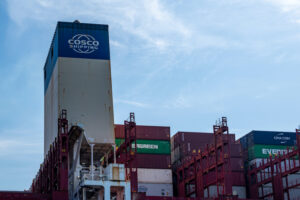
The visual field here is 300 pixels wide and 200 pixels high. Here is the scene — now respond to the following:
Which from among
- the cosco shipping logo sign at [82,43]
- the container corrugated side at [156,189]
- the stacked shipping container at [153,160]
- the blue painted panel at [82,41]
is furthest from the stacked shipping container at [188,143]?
the cosco shipping logo sign at [82,43]

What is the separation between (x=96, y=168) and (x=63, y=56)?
12.2 meters

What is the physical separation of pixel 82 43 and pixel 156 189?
21.8 meters

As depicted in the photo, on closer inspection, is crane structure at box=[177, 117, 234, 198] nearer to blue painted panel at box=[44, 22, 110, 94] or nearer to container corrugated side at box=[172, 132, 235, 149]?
container corrugated side at box=[172, 132, 235, 149]

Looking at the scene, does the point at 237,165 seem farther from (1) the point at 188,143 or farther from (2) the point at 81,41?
(2) the point at 81,41

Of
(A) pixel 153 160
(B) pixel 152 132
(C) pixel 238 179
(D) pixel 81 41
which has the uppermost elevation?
(D) pixel 81 41

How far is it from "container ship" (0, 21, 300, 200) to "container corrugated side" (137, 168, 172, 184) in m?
0.12

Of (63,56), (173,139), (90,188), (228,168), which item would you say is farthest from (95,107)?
(173,139)

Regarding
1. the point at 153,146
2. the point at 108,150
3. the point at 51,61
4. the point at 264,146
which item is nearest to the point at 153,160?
the point at 153,146

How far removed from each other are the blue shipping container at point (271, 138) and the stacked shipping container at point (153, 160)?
10.6 meters

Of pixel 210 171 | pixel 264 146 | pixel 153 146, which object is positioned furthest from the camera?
pixel 264 146

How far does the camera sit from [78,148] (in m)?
45.7

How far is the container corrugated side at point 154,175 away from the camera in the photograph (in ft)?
211

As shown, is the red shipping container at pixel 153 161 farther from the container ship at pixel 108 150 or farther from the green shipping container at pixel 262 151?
the green shipping container at pixel 262 151

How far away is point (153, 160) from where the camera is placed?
66062 millimetres
